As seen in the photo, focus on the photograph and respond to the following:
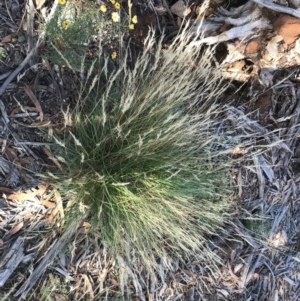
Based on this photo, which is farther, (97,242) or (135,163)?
(97,242)

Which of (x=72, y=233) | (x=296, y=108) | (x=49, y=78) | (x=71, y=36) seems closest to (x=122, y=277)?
(x=72, y=233)

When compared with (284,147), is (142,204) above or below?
below

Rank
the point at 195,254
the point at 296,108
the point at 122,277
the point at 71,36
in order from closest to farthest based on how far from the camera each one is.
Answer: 1. the point at 71,36
2. the point at 122,277
3. the point at 195,254
4. the point at 296,108

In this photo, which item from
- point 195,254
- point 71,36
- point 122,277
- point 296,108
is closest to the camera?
point 71,36

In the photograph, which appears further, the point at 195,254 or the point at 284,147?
the point at 284,147

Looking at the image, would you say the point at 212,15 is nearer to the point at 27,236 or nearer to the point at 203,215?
the point at 203,215

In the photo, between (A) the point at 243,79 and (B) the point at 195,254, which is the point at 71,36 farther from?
(B) the point at 195,254

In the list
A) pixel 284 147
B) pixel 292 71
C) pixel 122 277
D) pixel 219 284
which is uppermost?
pixel 292 71

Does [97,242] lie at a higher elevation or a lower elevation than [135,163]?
lower

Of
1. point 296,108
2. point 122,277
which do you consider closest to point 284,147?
point 296,108
